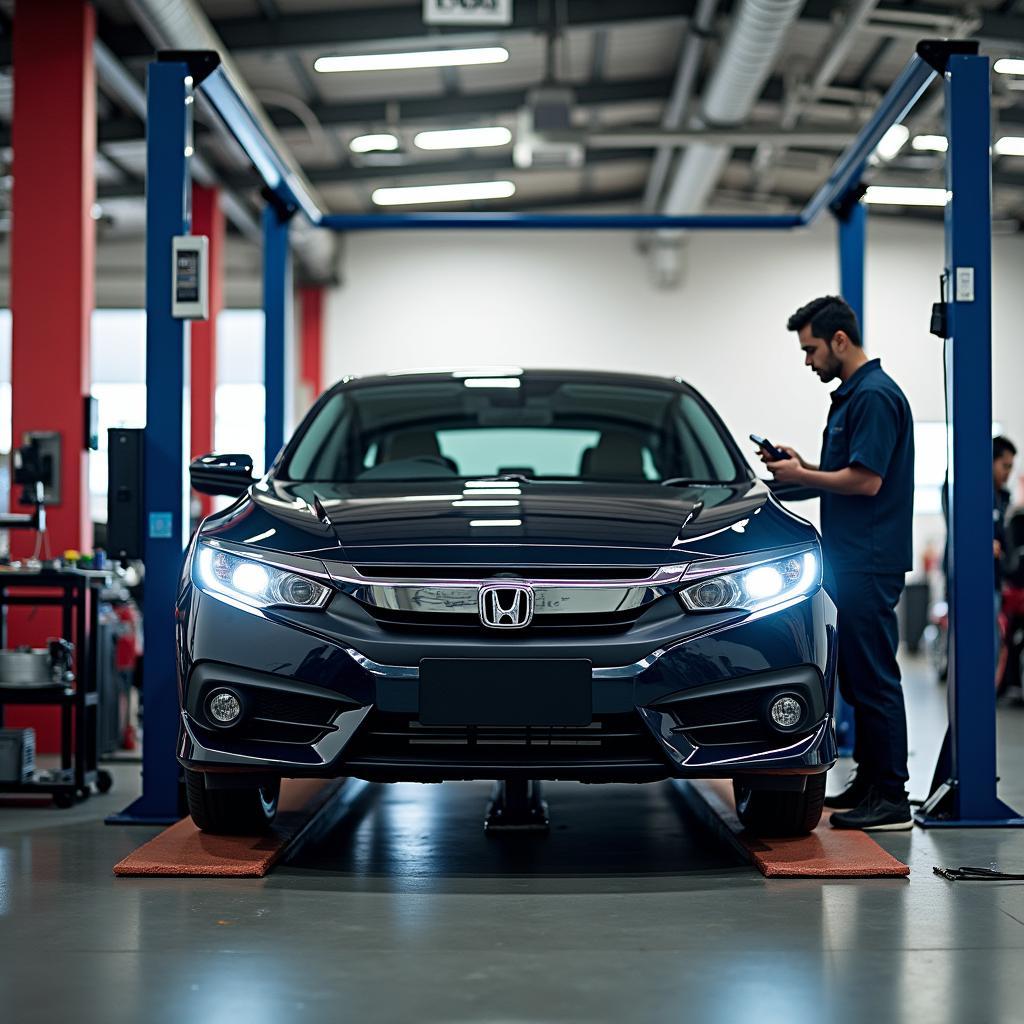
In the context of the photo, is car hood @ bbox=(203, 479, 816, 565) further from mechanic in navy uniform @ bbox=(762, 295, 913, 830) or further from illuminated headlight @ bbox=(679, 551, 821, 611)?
mechanic in navy uniform @ bbox=(762, 295, 913, 830)

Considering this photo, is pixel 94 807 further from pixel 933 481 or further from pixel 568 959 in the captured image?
pixel 933 481

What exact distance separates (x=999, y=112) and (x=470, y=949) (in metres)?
13.2

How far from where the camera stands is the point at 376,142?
1429 cm

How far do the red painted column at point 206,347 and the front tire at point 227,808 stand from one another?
36.2ft

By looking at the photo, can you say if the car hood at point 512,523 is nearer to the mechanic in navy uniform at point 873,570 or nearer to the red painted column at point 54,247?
the mechanic in navy uniform at point 873,570

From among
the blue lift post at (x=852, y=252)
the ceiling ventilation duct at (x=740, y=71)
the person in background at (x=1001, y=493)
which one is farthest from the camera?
the ceiling ventilation duct at (x=740, y=71)

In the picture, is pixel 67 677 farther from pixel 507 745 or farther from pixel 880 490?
pixel 880 490

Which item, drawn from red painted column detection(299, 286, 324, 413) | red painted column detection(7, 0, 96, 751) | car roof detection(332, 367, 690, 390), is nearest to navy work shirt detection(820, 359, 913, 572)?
car roof detection(332, 367, 690, 390)

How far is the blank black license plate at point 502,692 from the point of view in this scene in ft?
11.5

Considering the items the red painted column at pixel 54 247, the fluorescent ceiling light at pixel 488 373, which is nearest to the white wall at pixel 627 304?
the red painted column at pixel 54 247

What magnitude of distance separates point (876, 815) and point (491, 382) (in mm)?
1849

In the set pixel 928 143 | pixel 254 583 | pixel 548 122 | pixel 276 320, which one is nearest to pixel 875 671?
pixel 254 583

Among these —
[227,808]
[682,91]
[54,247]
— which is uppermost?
[682,91]

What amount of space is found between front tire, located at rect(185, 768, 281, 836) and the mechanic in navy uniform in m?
1.72
